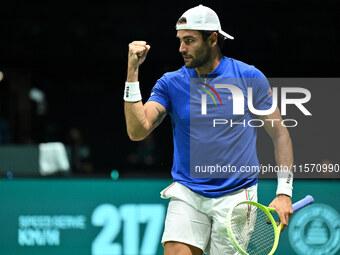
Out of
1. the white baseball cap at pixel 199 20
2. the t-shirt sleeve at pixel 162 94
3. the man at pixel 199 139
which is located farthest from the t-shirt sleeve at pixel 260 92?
the t-shirt sleeve at pixel 162 94

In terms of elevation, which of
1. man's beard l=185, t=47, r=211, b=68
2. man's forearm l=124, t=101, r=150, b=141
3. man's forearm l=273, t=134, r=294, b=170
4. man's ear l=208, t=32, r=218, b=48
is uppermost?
man's ear l=208, t=32, r=218, b=48

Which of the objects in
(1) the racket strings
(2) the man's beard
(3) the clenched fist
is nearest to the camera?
(3) the clenched fist

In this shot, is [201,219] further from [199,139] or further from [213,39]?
[213,39]

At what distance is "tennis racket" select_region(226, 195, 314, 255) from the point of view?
3817 millimetres

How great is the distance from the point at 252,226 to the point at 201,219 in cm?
Answer: 29

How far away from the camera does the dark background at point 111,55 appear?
22.9 ft

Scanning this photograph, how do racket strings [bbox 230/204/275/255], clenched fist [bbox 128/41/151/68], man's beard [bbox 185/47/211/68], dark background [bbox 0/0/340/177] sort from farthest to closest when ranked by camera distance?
1. dark background [bbox 0/0/340/177]
2. man's beard [bbox 185/47/211/68]
3. racket strings [bbox 230/204/275/255]
4. clenched fist [bbox 128/41/151/68]

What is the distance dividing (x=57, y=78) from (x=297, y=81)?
2.25 m

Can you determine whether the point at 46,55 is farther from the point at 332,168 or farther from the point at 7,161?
the point at 332,168

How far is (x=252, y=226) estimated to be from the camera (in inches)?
159

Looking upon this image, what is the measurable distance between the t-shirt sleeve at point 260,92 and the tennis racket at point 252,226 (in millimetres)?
547

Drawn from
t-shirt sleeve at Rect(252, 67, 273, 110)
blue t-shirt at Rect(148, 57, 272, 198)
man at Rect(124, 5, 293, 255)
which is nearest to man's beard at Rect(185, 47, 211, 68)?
man at Rect(124, 5, 293, 255)

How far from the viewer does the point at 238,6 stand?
7164mm

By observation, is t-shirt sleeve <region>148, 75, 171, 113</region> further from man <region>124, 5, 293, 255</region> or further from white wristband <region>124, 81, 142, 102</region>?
white wristband <region>124, 81, 142, 102</region>
